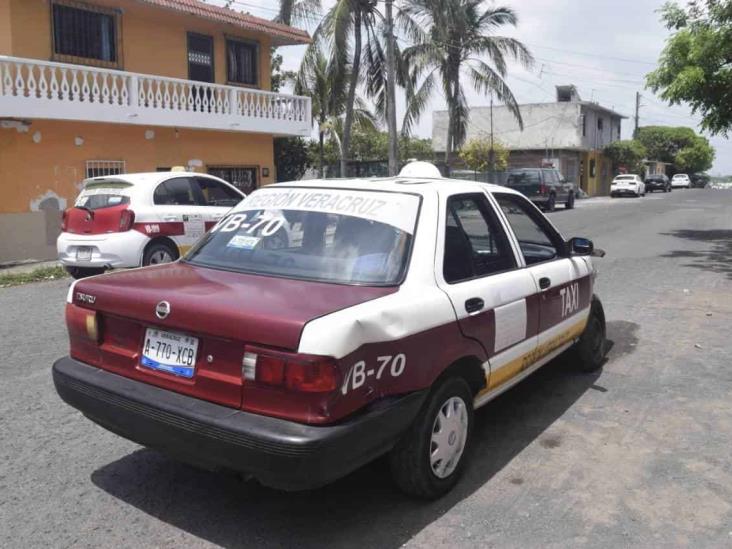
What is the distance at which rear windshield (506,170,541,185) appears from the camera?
27.6 meters

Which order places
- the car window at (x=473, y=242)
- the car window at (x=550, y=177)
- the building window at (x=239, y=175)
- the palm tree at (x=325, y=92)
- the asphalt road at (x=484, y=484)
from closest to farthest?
the asphalt road at (x=484, y=484), the car window at (x=473, y=242), the building window at (x=239, y=175), the palm tree at (x=325, y=92), the car window at (x=550, y=177)

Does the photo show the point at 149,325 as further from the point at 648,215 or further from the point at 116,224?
the point at 648,215

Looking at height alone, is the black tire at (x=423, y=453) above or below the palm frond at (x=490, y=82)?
below

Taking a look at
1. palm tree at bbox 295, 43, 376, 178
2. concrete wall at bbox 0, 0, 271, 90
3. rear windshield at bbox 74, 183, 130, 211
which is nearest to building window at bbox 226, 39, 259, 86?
concrete wall at bbox 0, 0, 271, 90

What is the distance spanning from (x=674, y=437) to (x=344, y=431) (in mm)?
2558

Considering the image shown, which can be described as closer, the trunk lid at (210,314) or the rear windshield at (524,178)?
the trunk lid at (210,314)

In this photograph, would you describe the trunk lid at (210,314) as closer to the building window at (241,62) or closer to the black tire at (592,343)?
the black tire at (592,343)

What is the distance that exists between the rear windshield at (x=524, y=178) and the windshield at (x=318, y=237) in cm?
2453

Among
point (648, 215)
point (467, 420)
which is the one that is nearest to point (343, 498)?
point (467, 420)

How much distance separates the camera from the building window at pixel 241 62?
19797 mm

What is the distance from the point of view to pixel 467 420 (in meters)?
3.69

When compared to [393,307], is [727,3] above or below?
above

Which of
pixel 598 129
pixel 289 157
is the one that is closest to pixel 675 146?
pixel 598 129

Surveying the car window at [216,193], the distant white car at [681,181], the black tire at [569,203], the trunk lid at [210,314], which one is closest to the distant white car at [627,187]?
the black tire at [569,203]
